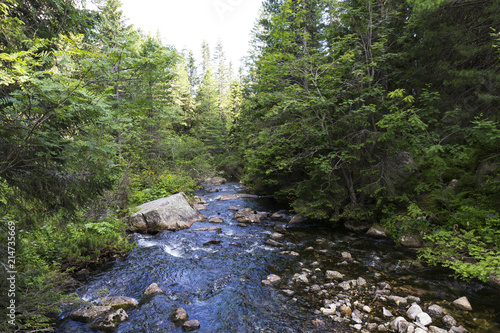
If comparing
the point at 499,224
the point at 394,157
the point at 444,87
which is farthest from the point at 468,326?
the point at 444,87

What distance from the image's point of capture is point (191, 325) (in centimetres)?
445

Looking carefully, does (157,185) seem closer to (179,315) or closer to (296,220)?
(296,220)

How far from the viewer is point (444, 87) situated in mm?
8031

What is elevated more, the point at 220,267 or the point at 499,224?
the point at 499,224

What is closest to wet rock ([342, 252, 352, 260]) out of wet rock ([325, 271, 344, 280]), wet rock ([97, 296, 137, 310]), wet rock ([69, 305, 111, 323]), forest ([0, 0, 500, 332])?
wet rock ([325, 271, 344, 280])

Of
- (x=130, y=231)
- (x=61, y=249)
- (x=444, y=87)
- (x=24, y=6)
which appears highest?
(x=24, y=6)

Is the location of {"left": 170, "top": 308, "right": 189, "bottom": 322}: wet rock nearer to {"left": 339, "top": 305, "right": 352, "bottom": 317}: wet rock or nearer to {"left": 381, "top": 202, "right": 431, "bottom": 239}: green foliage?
{"left": 339, "top": 305, "right": 352, "bottom": 317}: wet rock

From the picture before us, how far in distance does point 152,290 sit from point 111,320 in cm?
120

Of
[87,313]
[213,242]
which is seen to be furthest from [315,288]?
[87,313]

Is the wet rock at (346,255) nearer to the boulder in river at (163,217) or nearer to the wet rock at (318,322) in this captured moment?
the wet rock at (318,322)

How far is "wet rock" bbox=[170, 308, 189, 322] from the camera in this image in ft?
15.2

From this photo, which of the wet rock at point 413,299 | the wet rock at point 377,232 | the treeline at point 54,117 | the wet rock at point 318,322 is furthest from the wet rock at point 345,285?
the treeline at point 54,117

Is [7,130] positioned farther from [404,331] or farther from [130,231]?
[130,231]

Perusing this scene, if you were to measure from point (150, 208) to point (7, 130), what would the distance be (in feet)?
26.9
